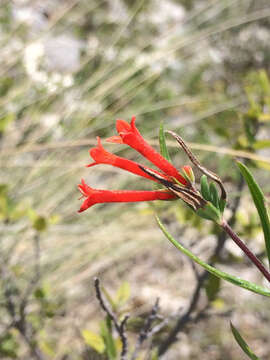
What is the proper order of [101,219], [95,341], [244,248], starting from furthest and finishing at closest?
[101,219]
[95,341]
[244,248]

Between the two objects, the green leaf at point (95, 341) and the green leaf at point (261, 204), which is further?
the green leaf at point (95, 341)

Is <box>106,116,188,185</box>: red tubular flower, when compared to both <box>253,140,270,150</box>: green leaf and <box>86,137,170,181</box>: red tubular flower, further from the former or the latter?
<box>253,140,270,150</box>: green leaf

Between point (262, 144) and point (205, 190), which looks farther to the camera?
point (262, 144)

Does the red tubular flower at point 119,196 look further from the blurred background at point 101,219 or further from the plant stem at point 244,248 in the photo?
the blurred background at point 101,219

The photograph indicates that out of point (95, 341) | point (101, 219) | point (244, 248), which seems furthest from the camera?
point (101, 219)

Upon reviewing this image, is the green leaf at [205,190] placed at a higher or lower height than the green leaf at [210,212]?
higher

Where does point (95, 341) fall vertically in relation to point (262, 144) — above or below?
below

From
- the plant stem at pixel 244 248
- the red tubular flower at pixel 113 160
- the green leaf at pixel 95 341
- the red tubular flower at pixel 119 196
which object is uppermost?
the red tubular flower at pixel 113 160

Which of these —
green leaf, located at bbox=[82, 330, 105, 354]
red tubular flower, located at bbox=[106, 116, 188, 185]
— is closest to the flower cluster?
red tubular flower, located at bbox=[106, 116, 188, 185]

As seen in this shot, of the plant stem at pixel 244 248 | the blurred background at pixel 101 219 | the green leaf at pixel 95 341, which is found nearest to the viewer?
the plant stem at pixel 244 248

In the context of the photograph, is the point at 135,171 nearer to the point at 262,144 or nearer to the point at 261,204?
the point at 261,204

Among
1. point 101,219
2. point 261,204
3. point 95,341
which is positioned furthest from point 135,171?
point 101,219

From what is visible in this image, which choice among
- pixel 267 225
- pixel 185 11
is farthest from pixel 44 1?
pixel 267 225

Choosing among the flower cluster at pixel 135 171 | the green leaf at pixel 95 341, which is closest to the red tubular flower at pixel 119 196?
the flower cluster at pixel 135 171
